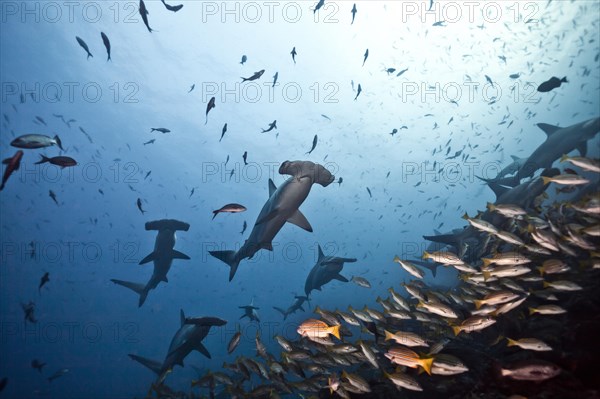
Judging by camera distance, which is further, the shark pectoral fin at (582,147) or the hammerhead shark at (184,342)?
the shark pectoral fin at (582,147)

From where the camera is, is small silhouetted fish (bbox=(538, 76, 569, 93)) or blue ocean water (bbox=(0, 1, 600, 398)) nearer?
small silhouetted fish (bbox=(538, 76, 569, 93))

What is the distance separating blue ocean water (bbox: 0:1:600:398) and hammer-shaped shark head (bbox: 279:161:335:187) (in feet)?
20.9

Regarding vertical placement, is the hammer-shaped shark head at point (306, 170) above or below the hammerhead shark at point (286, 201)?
above

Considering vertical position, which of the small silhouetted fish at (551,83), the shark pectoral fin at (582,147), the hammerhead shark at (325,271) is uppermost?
the small silhouetted fish at (551,83)

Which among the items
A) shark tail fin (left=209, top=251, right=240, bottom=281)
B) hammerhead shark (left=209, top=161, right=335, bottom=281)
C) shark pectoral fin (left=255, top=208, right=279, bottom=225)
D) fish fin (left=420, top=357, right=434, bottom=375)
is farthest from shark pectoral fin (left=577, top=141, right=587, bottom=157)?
shark tail fin (left=209, top=251, right=240, bottom=281)

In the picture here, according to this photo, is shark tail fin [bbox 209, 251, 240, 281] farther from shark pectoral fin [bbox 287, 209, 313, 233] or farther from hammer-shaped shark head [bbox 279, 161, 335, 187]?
hammer-shaped shark head [bbox 279, 161, 335, 187]

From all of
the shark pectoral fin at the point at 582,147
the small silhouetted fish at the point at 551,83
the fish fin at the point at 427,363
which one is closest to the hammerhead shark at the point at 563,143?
the shark pectoral fin at the point at 582,147

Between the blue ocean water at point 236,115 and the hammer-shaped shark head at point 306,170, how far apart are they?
20.9ft

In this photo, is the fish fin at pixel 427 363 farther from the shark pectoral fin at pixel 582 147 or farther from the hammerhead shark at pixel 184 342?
the shark pectoral fin at pixel 582 147

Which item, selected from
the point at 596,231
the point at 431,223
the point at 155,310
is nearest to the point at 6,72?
the point at 596,231

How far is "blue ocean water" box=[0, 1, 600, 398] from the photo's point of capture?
2205cm

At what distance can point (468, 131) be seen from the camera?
35469 millimetres

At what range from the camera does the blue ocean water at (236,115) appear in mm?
22047

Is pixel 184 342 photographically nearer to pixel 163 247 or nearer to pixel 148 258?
pixel 148 258
